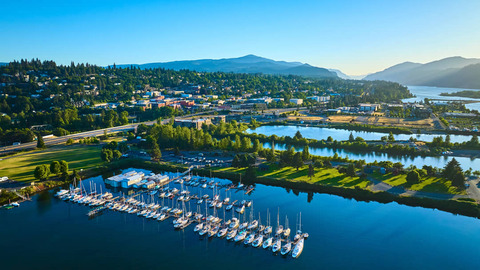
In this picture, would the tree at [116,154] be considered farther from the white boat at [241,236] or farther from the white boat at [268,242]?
the white boat at [268,242]

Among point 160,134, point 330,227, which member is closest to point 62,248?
point 330,227

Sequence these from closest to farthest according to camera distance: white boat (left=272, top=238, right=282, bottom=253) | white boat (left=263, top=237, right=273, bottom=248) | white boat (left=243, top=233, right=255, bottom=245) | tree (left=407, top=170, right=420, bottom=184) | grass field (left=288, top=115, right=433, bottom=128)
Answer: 1. white boat (left=272, top=238, right=282, bottom=253)
2. white boat (left=263, top=237, right=273, bottom=248)
3. white boat (left=243, top=233, right=255, bottom=245)
4. tree (left=407, top=170, right=420, bottom=184)
5. grass field (left=288, top=115, right=433, bottom=128)

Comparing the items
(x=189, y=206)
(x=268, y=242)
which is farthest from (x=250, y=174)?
(x=268, y=242)

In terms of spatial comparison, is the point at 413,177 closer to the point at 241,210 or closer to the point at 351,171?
the point at 351,171

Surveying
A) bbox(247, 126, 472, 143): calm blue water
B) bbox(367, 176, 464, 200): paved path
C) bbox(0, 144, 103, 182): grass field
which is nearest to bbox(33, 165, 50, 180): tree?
bbox(0, 144, 103, 182): grass field

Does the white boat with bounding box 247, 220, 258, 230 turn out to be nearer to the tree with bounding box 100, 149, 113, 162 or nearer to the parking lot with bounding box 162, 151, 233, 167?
the parking lot with bounding box 162, 151, 233, 167
